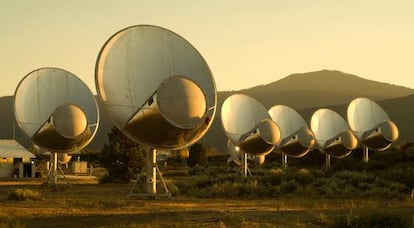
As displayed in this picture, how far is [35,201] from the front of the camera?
29.2 meters

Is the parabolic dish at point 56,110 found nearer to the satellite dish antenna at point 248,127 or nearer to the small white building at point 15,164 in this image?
the satellite dish antenna at point 248,127

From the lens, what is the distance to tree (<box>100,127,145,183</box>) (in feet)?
164

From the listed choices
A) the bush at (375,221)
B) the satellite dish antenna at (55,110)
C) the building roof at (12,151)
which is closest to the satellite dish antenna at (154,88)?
the bush at (375,221)

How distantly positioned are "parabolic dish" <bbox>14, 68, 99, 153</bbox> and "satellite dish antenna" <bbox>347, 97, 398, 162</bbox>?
29.5 m

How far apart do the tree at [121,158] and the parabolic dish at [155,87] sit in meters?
21.6

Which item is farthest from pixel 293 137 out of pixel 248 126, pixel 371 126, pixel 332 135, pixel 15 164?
pixel 15 164

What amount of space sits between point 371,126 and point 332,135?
4.69 m

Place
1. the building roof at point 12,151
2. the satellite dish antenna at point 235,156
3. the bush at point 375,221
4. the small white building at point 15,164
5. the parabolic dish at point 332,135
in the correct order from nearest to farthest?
1. the bush at point 375,221
2. the small white building at point 15,164
3. the parabolic dish at point 332,135
4. the building roof at point 12,151
5. the satellite dish antenna at point 235,156

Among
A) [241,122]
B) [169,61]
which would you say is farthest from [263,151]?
[169,61]

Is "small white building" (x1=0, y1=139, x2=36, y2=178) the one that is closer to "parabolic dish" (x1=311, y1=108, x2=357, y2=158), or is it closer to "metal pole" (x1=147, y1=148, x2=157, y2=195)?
"parabolic dish" (x1=311, y1=108, x2=357, y2=158)

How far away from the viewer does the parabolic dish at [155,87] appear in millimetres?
26531

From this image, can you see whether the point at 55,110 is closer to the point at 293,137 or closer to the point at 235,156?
the point at 293,137

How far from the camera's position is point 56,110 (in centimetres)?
4044

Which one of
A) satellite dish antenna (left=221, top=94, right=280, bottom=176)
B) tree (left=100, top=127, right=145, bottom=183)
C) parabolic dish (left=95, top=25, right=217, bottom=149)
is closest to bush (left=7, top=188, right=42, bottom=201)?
parabolic dish (left=95, top=25, right=217, bottom=149)
